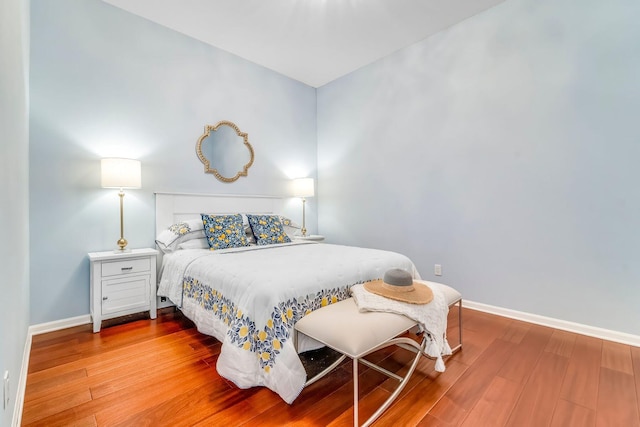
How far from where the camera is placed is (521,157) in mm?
2600

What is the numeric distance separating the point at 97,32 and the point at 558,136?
13.6ft

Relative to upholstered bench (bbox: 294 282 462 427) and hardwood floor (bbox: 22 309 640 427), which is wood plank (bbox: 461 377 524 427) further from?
upholstered bench (bbox: 294 282 462 427)

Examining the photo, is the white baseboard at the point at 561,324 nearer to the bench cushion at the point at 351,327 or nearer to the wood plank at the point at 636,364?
the wood plank at the point at 636,364

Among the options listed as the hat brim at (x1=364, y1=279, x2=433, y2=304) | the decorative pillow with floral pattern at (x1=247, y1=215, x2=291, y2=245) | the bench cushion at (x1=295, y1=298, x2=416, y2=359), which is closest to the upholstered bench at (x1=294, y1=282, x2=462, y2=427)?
the bench cushion at (x1=295, y1=298, x2=416, y2=359)

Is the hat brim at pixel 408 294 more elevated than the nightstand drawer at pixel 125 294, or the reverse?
the hat brim at pixel 408 294

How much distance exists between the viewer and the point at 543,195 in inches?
98.1

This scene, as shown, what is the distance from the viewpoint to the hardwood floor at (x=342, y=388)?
1.41 meters

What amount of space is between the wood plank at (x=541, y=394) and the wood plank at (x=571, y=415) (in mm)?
24

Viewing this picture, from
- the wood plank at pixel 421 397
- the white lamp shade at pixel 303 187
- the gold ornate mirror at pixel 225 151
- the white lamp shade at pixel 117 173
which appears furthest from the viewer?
the white lamp shade at pixel 303 187

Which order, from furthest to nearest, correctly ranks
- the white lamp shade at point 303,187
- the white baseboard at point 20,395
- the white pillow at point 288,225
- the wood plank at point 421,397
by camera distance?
the white lamp shade at point 303,187 → the white pillow at point 288,225 → the wood plank at point 421,397 → the white baseboard at point 20,395

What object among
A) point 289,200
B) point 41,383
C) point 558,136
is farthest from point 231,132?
point 558,136

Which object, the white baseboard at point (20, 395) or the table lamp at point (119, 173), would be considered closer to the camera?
the white baseboard at point (20, 395)

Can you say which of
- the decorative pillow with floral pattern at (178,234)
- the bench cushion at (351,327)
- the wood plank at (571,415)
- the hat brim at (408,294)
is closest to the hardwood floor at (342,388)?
the wood plank at (571,415)

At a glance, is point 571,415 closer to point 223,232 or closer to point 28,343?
point 223,232
